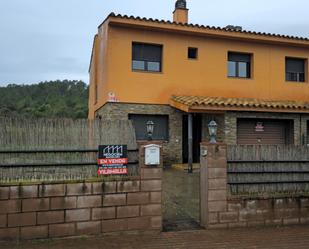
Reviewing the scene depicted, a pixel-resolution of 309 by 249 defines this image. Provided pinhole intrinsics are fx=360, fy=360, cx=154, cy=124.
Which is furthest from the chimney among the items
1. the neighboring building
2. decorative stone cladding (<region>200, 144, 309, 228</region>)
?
decorative stone cladding (<region>200, 144, 309, 228</region>)

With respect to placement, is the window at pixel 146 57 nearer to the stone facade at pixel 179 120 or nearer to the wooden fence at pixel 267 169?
the stone facade at pixel 179 120

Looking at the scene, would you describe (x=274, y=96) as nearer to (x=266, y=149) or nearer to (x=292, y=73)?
(x=292, y=73)

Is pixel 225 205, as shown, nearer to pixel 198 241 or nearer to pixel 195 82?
pixel 198 241

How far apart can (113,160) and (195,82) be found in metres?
10.8

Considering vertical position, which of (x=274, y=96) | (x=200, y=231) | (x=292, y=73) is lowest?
(x=200, y=231)

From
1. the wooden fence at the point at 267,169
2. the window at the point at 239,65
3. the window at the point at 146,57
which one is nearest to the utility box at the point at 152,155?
the wooden fence at the point at 267,169

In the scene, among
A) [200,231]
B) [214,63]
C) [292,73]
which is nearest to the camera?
[200,231]

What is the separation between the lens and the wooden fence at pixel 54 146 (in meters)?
5.80

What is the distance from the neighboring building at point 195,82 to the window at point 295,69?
11.6 inches

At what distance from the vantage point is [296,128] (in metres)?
16.2

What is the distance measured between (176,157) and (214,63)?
472cm

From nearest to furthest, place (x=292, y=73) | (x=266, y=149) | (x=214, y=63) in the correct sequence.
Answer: (x=266, y=149)
(x=214, y=63)
(x=292, y=73)

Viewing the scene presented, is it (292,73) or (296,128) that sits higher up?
(292,73)

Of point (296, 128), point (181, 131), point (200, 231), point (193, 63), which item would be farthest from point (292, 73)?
point (200, 231)
